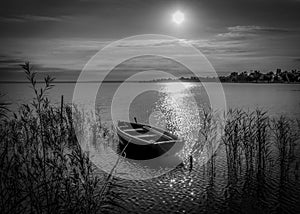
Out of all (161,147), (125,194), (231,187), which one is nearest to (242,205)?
(231,187)

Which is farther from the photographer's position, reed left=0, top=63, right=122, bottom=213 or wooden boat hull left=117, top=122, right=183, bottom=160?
wooden boat hull left=117, top=122, right=183, bottom=160

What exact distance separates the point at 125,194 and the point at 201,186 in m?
4.05

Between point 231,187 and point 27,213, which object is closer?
point 27,213

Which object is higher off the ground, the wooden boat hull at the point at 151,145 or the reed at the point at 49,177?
the reed at the point at 49,177

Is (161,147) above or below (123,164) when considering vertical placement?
above

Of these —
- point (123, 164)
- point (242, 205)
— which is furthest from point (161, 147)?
point (242, 205)

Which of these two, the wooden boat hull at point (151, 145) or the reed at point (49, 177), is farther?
the wooden boat hull at point (151, 145)

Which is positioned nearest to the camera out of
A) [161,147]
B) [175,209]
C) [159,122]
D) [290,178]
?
[175,209]

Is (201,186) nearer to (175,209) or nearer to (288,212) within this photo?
(175,209)

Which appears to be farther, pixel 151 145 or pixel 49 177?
pixel 151 145

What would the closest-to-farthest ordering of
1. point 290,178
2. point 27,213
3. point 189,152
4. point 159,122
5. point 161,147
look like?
point 27,213 → point 290,178 → point 161,147 → point 189,152 → point 159,122

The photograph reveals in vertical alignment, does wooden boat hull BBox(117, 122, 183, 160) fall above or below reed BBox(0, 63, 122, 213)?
below

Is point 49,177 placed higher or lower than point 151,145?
higher

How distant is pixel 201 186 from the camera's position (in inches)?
556
